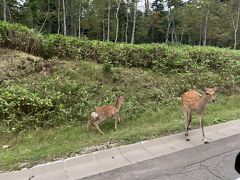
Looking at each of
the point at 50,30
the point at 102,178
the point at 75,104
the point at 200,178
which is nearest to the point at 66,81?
the point at 75,104

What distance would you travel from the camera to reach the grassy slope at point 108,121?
570 cm

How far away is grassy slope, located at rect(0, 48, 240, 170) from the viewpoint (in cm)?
570

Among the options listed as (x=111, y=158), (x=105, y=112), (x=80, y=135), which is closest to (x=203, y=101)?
(x=105, y=112)

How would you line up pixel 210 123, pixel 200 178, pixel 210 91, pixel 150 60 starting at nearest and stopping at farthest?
pixel 200 178
pixel 210 91
pixel 210 123
pixel 150 60

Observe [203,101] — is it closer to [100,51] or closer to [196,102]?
[196,102]

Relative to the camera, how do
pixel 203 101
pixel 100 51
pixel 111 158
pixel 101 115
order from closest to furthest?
1. pixel 111 158
2. pixel 203 101
3. pixel 101 115
4. pixel 100 51

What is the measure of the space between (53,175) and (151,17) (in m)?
41.2

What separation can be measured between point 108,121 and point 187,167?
2694 mm

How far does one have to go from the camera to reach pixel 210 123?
285 inches

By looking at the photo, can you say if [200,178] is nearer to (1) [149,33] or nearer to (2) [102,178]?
(2) [102,178]

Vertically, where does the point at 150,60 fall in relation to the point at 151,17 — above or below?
below

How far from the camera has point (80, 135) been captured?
6.42m

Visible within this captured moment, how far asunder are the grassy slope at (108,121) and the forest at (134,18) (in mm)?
24748

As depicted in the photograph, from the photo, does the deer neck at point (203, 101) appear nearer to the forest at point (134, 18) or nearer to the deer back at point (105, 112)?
the deer back at point (105, 112)
